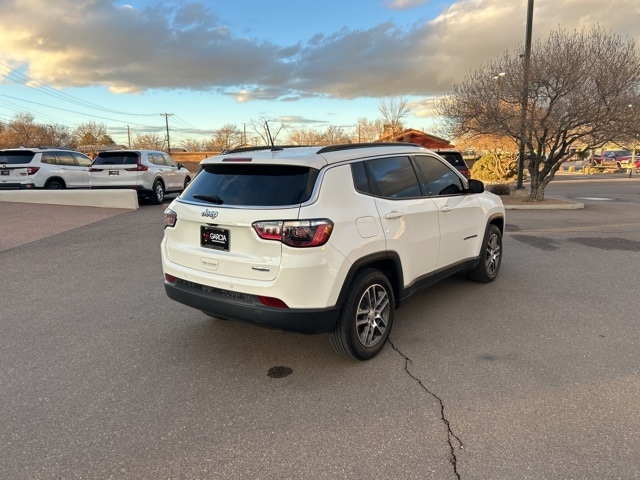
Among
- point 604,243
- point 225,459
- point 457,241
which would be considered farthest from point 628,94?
point 225,459

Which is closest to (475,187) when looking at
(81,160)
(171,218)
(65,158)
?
(171,218)

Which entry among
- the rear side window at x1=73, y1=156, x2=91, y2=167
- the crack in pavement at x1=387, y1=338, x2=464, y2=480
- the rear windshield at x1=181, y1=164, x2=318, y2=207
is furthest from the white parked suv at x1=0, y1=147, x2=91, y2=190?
the crack in pavement at x1=387, y1=338, x2=464, y2=480

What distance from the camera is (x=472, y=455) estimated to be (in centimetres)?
258

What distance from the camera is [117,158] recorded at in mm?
14633

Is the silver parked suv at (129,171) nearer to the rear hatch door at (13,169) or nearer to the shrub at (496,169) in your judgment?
the rear hatch door at (13,169)

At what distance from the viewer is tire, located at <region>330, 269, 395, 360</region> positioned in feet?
11.4

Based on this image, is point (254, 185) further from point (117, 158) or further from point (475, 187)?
point (117, 158)

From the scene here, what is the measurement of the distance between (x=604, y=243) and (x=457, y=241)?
5.21 m

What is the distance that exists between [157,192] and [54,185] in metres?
3.59

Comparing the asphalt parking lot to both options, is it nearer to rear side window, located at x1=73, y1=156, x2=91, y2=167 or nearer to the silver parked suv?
the silver parked suv

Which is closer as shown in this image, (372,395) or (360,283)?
(372,395)

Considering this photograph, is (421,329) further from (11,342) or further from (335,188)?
(11,342)

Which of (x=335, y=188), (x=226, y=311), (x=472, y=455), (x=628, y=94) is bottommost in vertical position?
(x=472, y=455)

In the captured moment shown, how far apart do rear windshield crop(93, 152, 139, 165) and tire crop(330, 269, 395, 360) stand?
12.8 meters
